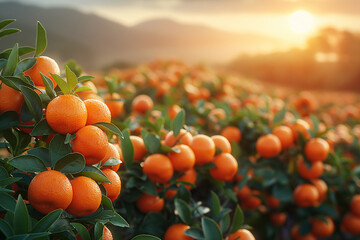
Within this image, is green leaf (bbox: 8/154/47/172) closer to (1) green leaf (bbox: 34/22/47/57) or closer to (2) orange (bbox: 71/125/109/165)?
(2) orange (bbox: 71/125/109/165)

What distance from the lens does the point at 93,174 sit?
2.11 ft

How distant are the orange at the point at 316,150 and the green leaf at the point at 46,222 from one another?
3.60 ft

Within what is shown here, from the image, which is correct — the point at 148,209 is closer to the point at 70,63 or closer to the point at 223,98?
the point at 70,63

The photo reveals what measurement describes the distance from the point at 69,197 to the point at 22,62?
0.32m

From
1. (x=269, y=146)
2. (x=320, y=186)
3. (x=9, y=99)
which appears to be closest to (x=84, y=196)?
(x=9, y=99)

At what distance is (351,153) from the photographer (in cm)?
233

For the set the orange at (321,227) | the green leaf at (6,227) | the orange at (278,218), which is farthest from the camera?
the orange at (278,218)

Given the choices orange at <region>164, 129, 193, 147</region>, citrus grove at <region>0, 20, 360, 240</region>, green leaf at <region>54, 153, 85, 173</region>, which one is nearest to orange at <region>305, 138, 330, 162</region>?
citrus grove at <region>0, 20, 360, 240</region>

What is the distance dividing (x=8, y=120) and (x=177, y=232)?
1.71 ft

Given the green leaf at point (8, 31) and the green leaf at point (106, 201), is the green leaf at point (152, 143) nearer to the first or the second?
the green leaf at point (106, 201)

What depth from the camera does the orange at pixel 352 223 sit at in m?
1.67

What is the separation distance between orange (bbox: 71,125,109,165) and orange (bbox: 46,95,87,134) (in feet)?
0.07

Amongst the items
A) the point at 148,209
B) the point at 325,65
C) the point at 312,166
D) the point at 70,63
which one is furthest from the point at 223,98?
the point at 325,65

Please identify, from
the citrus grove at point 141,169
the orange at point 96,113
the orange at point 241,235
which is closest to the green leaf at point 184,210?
the citrus grove at point 141,169
